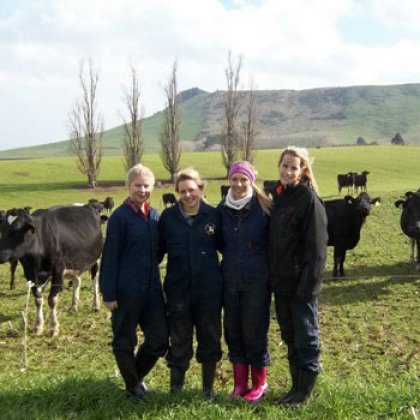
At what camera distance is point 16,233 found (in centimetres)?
841

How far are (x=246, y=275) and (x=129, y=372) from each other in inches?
59.2

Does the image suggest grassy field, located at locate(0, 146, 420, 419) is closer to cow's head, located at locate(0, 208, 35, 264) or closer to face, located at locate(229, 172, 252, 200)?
cow's head, located at locate(0, 208, 35, 264)

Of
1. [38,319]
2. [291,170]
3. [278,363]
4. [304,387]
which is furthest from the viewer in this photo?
[38,319]

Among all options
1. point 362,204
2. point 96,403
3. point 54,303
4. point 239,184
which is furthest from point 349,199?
point 96,403

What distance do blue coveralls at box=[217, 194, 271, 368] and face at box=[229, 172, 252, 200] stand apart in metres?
0.12

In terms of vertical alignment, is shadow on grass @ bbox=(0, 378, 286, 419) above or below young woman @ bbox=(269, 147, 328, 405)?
below

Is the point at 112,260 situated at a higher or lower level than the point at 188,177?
lower

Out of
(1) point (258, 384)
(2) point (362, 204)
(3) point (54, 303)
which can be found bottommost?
(3) point (54, 303)

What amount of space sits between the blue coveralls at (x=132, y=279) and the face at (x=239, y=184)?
0.87 metres

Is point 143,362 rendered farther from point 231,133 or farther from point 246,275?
point 231,133

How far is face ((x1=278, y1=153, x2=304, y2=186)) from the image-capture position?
16.2ft

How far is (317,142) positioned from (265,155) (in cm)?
9114

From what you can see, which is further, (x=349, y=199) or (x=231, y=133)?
(x=231, y=133)

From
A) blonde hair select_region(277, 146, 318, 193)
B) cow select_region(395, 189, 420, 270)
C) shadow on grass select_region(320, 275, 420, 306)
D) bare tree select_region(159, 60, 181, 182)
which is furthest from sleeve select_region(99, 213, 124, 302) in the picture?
bare tree select_region(159, 60, 181, 182)
